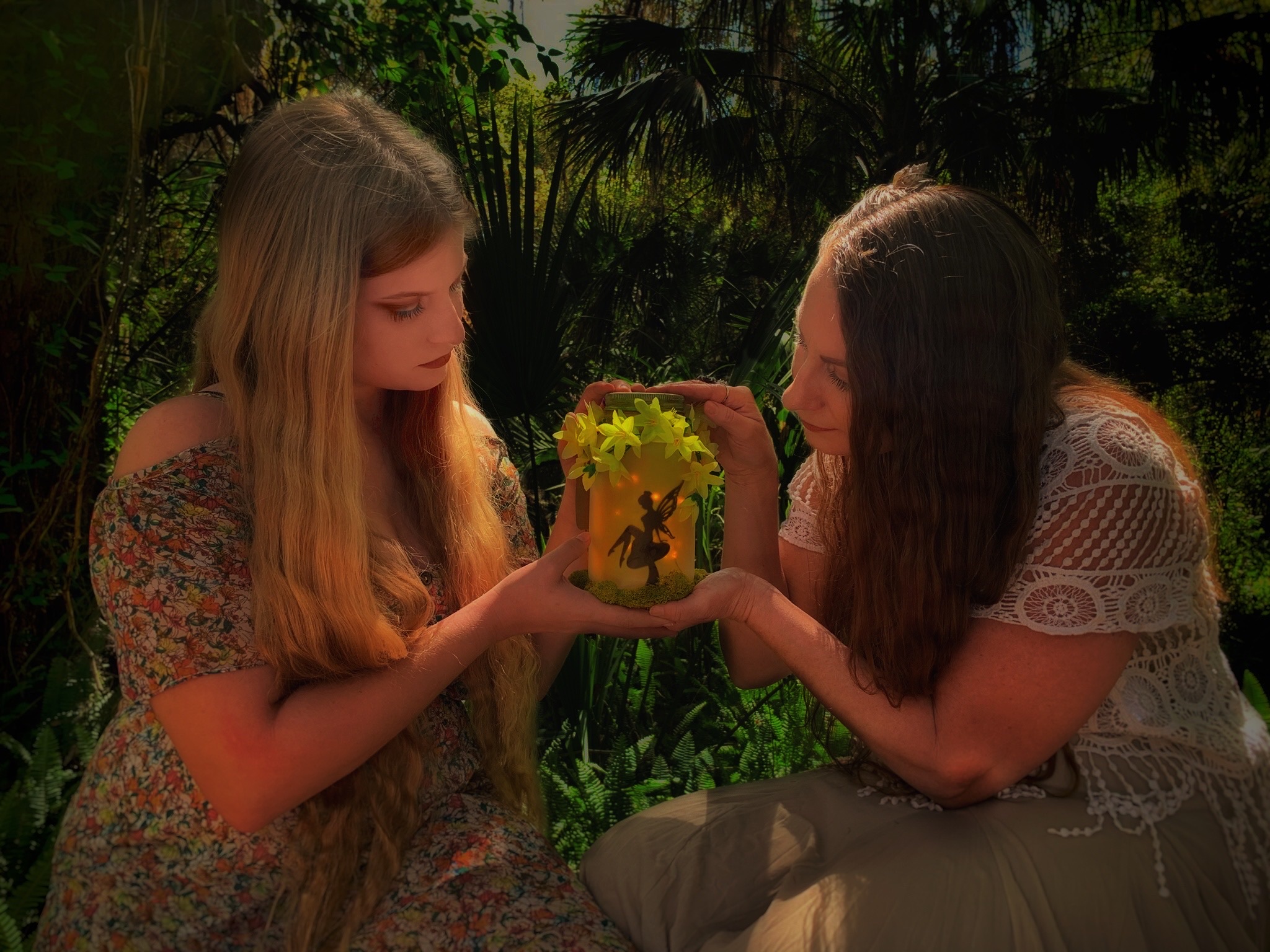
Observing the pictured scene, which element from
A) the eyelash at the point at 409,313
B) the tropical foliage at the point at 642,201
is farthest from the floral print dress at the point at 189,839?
the tropical foliage at the point at 642,201

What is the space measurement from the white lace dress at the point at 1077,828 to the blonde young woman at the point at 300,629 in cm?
19

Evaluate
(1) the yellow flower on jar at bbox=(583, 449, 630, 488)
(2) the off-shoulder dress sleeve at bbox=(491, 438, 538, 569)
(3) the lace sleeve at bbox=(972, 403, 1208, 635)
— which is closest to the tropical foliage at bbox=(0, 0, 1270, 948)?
(2) the off-shoulder dress sleeve at bbox=(491, 438, 538, 569)

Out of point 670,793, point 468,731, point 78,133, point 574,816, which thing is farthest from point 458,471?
point 78,133

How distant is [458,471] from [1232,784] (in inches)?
51.8

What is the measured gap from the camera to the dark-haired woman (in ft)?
4.38

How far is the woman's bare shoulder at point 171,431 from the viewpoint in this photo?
1443 mm

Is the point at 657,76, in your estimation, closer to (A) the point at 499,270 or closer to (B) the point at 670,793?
(A) the point at 499,270

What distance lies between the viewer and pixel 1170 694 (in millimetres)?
1486

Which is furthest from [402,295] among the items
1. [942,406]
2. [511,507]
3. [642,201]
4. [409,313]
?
[642,201]

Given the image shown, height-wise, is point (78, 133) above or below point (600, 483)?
above

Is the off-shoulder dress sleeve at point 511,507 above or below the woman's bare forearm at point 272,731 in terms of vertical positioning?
above

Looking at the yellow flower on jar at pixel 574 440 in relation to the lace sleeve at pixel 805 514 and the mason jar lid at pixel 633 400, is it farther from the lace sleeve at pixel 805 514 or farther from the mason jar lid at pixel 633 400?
the lace sleeve at pixel 805 514

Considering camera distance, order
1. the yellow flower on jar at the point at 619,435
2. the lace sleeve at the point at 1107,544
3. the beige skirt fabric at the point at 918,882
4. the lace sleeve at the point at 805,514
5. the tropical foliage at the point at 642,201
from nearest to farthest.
Answer: the beige skirt fabric at the point at 918,882 < the lace sleeve at the point at 1107,544 < the yellow flower on jar at the point at 619,435 < the lace sleeve at the point at 805,514 < the tropical foliage at the point at 642,201

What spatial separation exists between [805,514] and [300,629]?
98cm
